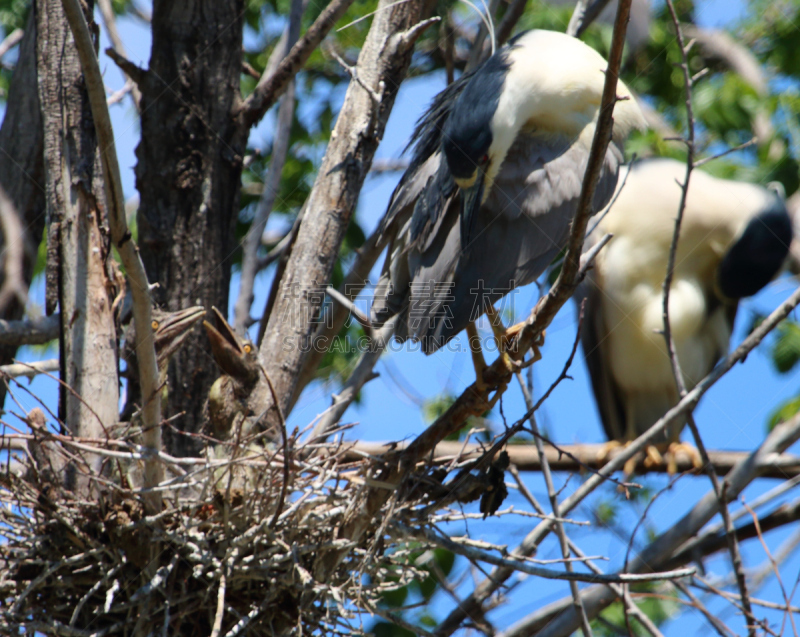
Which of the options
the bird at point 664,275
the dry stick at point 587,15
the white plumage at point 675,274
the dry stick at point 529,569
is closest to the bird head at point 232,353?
the dry stick at point 529,569

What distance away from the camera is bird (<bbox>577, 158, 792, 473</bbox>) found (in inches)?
183

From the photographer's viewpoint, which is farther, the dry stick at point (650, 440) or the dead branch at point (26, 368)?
the dead branch at point (26, 368)

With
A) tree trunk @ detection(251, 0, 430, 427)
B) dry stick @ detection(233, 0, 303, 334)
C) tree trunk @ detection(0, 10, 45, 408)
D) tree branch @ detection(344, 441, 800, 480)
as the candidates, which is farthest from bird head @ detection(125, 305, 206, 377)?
tree trunk @ detection(0, 10, 45, 408)

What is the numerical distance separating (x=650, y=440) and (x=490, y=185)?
1.09 meters

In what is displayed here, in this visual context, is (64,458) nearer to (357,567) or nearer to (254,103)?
(357,567)

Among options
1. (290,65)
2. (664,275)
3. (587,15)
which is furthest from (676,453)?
(290,65)

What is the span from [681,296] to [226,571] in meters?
3.78

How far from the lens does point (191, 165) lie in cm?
303

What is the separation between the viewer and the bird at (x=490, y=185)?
276cm

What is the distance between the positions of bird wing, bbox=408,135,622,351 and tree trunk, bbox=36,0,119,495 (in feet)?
3.41

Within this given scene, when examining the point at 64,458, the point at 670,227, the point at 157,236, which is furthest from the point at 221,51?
the point at 670,227

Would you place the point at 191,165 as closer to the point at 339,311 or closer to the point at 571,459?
the point at 339,311

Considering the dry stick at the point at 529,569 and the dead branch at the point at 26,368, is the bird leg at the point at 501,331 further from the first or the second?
the dead branch at the point at 26,368

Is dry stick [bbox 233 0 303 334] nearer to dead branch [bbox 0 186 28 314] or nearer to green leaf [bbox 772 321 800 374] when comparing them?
dead branch [bbox 0 186 28 314]
